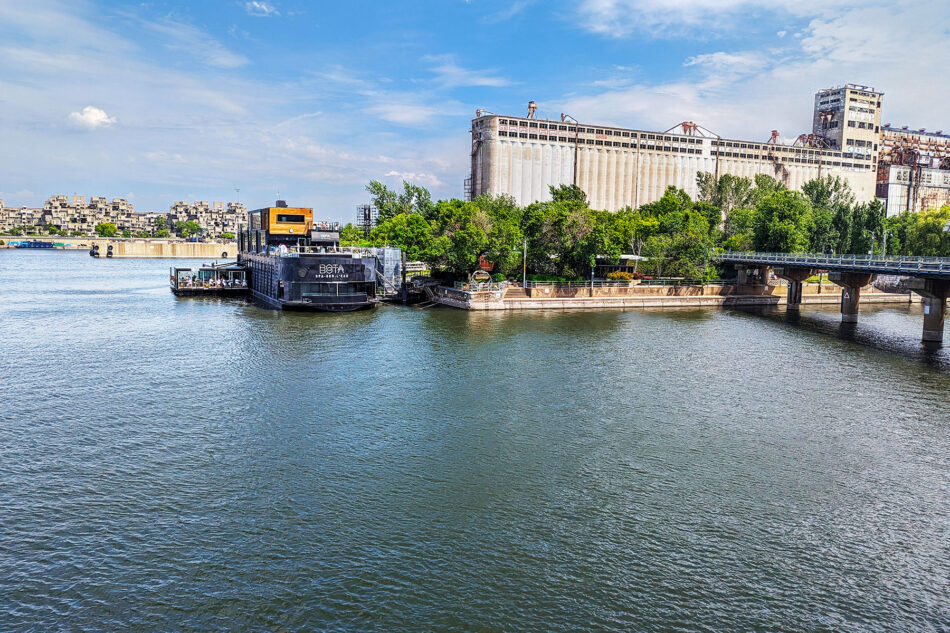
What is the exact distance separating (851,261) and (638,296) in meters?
25.9

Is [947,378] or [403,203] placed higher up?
[403,203]

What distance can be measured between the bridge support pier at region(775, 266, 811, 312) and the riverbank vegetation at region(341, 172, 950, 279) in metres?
10.1

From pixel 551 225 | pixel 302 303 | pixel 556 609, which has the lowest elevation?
pixel 556 609

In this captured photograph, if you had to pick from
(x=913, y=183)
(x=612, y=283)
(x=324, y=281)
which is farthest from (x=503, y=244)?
(x=913, y=183)

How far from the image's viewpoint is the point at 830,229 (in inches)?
4200

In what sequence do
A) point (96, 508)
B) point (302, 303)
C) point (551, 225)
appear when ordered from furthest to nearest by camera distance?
1. point (551, 225)
2. point (302, 303)
3. point (96, 508)

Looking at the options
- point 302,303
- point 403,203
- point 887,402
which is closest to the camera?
point 887,402

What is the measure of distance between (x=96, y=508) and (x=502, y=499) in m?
14.7

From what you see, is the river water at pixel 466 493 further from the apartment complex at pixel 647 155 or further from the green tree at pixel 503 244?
the apartment complex at pixel 647 155

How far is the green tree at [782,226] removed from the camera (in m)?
96.7

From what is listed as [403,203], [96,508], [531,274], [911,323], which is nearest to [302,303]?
[531,274]

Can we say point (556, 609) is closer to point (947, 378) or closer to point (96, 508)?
point (96, 508)

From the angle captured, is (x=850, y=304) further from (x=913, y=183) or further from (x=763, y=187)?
(x=913, y=183)

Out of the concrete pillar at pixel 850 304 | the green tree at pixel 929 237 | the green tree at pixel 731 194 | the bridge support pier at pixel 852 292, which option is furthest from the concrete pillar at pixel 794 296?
the green tree at pixel 731 194
